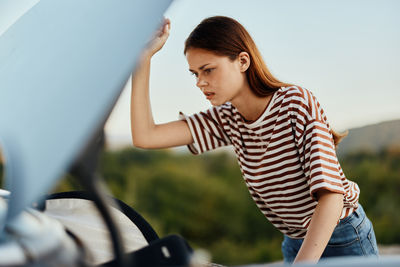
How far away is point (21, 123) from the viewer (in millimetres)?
628

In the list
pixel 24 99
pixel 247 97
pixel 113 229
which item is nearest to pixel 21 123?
pixel 24 99

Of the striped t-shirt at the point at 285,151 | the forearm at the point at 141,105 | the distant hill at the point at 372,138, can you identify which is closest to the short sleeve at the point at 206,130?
the striped t-shirt at the point at 285,151

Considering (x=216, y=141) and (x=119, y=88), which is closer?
(x=119, y=88)

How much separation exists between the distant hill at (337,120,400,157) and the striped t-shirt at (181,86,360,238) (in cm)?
556

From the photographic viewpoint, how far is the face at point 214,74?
1.24 meters

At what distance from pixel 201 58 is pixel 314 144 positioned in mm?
371

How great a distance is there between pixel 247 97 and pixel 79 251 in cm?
78

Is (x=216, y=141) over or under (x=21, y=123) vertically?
under

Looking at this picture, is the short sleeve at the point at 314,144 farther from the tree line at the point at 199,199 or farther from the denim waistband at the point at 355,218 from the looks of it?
the tree line at the point at 199,199

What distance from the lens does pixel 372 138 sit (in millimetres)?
6770

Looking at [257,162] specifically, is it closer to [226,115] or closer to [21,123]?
[226,115]

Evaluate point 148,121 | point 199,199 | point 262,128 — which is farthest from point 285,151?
point 199,199

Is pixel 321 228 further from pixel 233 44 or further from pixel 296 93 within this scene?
pixel 233 44

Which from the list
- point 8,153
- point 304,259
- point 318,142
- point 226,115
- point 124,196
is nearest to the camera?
point 8,153
